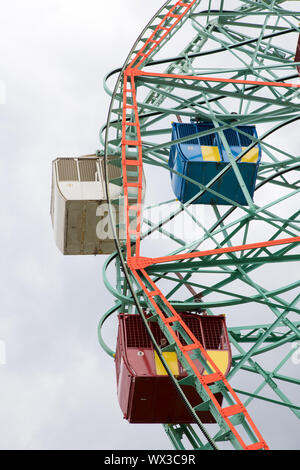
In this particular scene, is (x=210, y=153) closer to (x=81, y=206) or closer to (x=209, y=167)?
(x=209, y=167)

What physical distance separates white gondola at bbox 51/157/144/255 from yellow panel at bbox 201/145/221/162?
10.3 ft

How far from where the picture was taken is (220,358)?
1112 inches

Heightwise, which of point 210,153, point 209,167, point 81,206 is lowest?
point 81,206

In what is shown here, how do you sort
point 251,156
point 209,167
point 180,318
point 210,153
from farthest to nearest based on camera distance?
point 210,153 → point 251,156 → point 209,167 → point 180,318

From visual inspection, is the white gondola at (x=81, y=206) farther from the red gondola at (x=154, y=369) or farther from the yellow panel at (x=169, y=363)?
the yellow panel at (x=169, y=363)

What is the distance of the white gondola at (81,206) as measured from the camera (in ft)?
112

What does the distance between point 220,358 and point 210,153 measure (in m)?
8.50

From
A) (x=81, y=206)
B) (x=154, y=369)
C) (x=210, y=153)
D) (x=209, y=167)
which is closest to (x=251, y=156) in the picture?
(x=210, y=153)

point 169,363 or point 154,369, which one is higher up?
point 169,363

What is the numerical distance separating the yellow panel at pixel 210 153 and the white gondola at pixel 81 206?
3.14m

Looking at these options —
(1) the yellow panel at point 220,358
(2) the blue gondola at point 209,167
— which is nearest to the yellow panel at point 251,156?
(2) the blue gondola at point 209,167

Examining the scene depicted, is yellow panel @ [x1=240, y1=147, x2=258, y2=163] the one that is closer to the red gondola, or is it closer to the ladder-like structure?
the ladder-like structure

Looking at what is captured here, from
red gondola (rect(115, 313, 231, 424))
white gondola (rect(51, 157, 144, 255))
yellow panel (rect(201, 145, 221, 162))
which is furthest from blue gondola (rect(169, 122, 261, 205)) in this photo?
red gondola (rect(115, 313, 231, 424))
